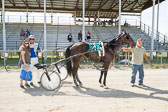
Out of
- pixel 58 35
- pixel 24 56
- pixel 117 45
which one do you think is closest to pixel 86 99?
pixel 117 45

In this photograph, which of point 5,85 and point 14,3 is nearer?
point 5,85

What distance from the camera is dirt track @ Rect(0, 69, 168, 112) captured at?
3.81 meters

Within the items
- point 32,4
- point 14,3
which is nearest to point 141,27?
point 32,4

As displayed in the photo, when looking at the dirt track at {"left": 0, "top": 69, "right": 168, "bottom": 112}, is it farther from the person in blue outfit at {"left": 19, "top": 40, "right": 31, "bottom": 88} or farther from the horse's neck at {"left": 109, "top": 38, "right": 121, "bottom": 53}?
the horse's neck at {"left": 109, "top": 38, "right": 121, "bottom": 53}

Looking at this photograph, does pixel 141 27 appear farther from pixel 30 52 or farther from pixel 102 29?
pixel 30 52

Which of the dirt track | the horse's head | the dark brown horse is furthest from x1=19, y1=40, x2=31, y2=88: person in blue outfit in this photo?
the horse's head

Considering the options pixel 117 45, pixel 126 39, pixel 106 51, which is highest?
pixel 126 39

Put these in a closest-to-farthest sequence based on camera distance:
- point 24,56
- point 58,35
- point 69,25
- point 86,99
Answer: point 86,99 → point 24,56 → point 58,35 → point 69,25

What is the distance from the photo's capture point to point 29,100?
14.3 feet

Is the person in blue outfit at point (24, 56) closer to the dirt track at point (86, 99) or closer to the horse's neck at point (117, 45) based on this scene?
the dirt track at point (86, 99)

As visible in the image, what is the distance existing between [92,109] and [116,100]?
0.99 m

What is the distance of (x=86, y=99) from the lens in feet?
14.6

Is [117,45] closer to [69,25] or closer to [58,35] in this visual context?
[58,35]

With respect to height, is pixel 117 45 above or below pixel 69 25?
below
